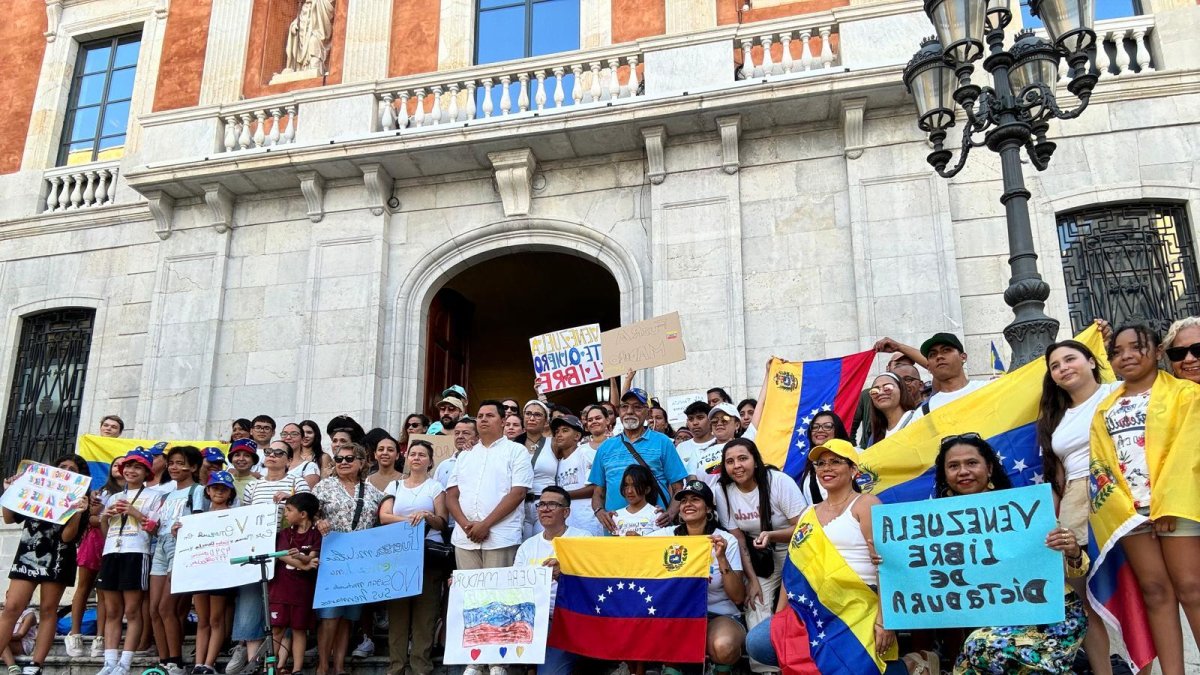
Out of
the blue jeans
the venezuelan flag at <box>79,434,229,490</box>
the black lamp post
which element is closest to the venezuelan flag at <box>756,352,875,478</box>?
the black lamp post

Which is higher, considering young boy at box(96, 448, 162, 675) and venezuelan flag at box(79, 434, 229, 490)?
venezuelan flag at box(79, 434, 229, 490)

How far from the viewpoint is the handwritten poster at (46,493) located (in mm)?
7559

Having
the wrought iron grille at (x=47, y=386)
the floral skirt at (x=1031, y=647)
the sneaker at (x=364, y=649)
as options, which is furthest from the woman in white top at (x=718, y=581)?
the wrought iron grille at (x=47, y=386)

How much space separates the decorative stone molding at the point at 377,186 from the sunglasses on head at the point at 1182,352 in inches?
388

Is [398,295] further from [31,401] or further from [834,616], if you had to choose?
[834,616]

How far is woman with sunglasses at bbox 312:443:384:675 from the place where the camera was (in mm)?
6844

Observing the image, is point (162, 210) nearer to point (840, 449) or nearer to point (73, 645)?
point (73, 645)

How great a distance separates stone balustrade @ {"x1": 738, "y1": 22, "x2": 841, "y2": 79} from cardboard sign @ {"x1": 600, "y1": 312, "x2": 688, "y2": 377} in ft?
12.8

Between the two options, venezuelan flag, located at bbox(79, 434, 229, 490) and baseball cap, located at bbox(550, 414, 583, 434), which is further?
venezuelan flag, located at bbox(79, 434, 229, 490)

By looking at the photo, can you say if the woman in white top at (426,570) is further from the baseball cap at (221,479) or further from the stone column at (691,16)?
the stone column at (691,16)

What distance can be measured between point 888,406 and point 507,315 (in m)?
12.9

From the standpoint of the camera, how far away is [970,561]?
15.5 feet

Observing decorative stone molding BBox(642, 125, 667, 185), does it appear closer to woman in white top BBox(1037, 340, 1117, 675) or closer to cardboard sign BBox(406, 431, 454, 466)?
cardboard sign BBox(406, 431, 454, 466)

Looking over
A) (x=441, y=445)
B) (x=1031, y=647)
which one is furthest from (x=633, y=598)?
(x=441, y=445)
